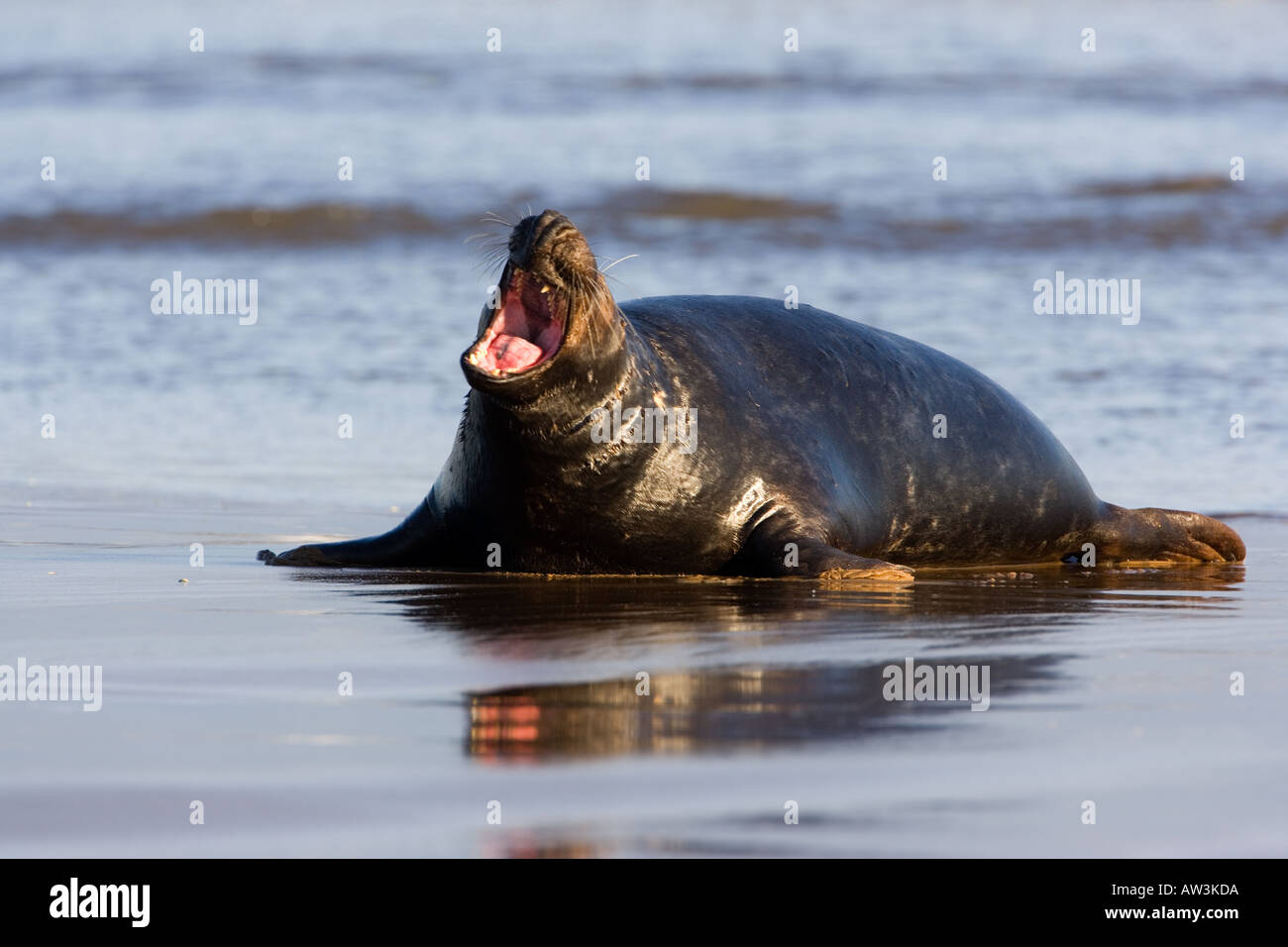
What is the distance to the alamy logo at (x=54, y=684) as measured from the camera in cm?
443

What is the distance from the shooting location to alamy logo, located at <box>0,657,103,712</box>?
4.43 meters

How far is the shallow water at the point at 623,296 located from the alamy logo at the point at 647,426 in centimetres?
56

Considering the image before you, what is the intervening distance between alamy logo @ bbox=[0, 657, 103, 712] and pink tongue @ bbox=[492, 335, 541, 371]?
6.47ft

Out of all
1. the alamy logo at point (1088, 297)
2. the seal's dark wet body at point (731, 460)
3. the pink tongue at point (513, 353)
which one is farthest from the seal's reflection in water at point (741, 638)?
the alamy logo at point (1088, 297)

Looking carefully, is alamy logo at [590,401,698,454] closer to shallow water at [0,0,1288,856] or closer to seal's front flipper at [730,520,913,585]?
seal's front flipper at [730,520,913,585]

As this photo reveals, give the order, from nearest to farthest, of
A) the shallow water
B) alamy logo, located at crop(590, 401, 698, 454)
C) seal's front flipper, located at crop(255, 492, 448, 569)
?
1. the shallow water
2. alamy logo, located at crop(590, 401, 698, 454)
3. seal's front flipper, located at crop(255, 492, 448, 569)

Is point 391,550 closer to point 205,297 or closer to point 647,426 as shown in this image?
point 647,426

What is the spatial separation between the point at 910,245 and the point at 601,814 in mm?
13702

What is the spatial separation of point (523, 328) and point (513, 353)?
114 mm

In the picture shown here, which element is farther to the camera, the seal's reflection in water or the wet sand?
the seal's reflection in water
